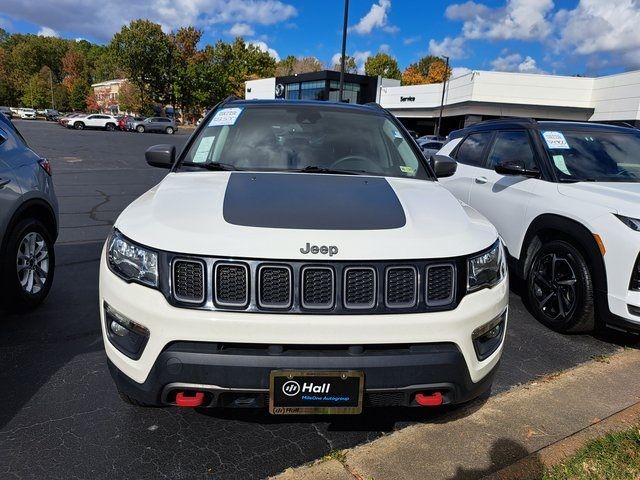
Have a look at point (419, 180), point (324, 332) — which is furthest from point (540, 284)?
point (324, 332)

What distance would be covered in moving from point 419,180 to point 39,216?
3.37 metres

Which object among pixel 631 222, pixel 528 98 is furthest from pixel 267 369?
pixel 528 98

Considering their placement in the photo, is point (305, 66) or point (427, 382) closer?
point (427, 382)

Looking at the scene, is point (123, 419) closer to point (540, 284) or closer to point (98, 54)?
point (540, 284)

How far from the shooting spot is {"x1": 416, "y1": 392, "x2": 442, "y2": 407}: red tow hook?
2181mm

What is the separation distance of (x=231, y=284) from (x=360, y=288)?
21.8 inches

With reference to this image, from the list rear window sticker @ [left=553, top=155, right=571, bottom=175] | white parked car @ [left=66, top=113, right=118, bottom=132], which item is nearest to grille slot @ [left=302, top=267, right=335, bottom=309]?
rear window sticker @ [left=553, top=155, right=571, bottom=175]

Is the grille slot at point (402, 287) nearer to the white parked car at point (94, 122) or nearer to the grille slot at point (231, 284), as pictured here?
the grille slot at point (231, 284)

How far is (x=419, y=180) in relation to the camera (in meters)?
3.23

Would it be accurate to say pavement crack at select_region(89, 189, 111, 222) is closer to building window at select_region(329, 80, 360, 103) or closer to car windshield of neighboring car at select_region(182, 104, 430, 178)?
car windshield of neighboring car at select_region(182, 104, 430, 178)

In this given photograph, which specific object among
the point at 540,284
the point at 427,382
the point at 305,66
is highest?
the point at 305,66

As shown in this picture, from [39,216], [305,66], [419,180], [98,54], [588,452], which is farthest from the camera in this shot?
[98,54]

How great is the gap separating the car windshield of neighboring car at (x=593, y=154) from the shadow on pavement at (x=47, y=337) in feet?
14.0

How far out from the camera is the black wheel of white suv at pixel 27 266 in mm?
3807
